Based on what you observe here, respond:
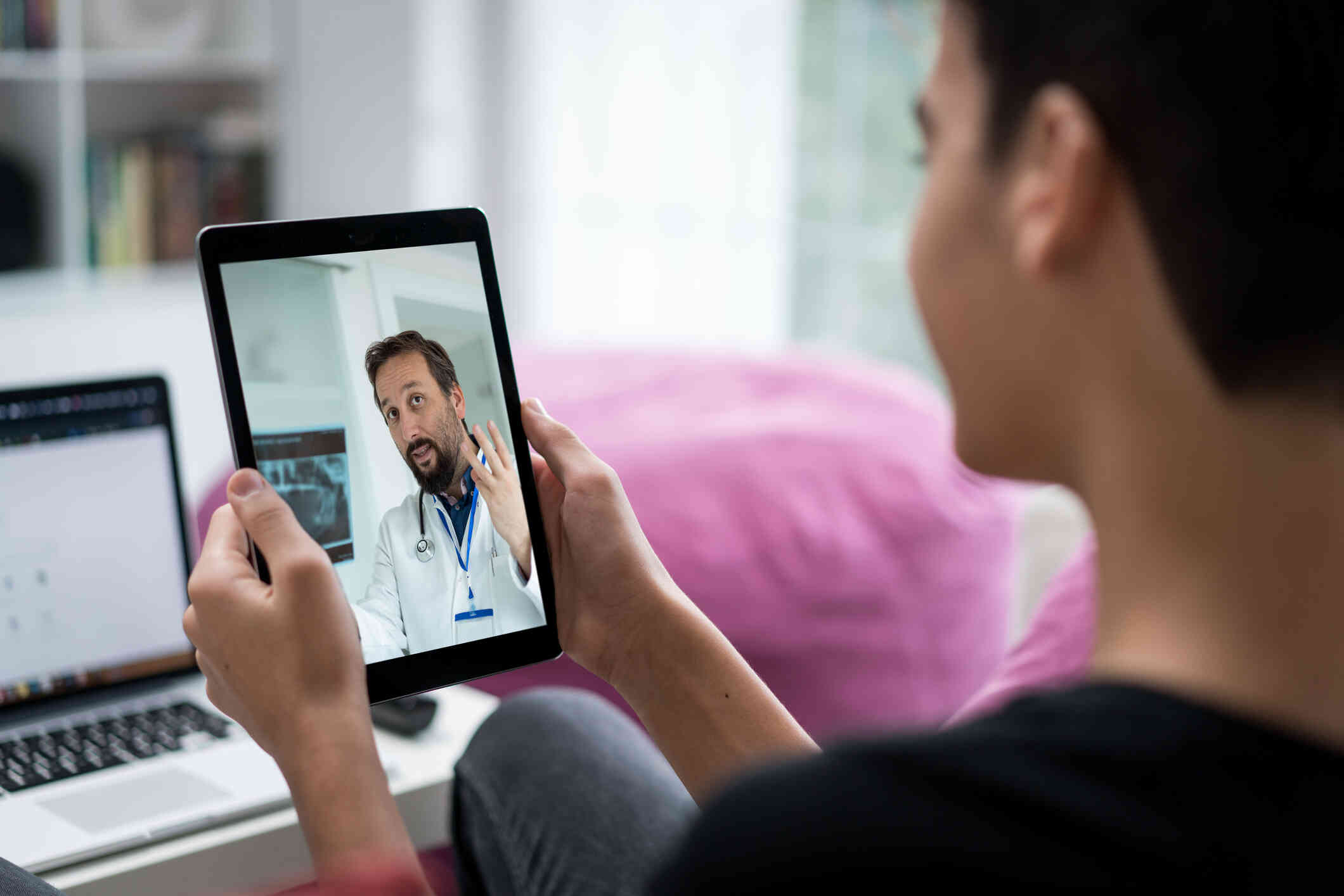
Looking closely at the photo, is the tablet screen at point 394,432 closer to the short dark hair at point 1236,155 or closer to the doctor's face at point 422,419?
the doctor's face at point 422,419

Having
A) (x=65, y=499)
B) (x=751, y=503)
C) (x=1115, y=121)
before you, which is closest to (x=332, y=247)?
(x=65, y=499)

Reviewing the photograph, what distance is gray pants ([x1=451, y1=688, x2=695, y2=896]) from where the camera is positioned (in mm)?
870

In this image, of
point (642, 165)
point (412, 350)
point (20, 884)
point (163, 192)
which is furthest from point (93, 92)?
point (20, 884)

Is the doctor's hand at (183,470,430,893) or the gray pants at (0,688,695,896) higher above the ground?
the doctor's hand at (183,470,430,893)

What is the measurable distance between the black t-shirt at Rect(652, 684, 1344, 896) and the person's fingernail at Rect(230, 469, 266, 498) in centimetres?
36

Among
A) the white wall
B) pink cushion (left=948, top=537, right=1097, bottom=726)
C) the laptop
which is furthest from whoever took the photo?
the white wall

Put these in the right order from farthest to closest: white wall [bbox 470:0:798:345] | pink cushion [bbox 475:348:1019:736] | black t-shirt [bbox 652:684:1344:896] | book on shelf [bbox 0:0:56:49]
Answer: white wall [bbox 470:0:798:345] < book on shelf [bbox 0:0:56:49] < pink cushion [bbox 475:348:1019:736] < black t-shirt [bbox 652:684:1344:896]

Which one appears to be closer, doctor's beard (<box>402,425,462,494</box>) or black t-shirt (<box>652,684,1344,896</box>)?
black t-shirt (<box>652,684,1344,896</box>)

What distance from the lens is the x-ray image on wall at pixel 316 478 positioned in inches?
29.4

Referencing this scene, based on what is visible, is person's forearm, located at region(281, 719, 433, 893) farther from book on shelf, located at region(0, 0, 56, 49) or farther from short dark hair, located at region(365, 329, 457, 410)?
book on shelf, located at region(0, 0, 56, 49)

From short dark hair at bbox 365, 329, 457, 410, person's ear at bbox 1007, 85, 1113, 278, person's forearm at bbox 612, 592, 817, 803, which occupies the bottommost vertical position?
person's forearm at bbox 612, 592, 817, 803

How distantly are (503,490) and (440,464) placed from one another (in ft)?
0.15

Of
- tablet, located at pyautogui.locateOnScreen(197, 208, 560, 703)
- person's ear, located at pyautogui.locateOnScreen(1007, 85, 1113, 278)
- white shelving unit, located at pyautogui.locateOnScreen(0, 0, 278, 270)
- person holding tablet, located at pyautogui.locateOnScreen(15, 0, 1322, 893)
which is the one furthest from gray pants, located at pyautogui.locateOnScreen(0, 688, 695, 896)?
white shelving unit, located at pyautogui.locateOnScreen(0, 0, 278, 270)

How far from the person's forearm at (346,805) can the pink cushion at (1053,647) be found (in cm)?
47
